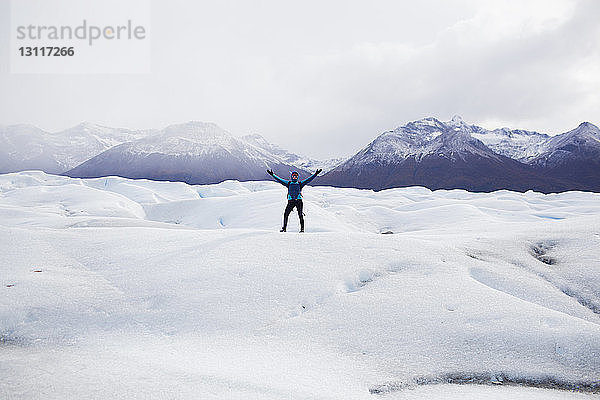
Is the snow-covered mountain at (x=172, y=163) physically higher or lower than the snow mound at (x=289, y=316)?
higher

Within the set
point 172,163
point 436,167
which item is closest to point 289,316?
point 436,167

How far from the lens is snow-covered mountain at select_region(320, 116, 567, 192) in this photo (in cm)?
12850

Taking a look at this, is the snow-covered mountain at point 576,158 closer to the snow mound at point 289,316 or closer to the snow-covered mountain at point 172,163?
the snow-covered mountain at point 172,163

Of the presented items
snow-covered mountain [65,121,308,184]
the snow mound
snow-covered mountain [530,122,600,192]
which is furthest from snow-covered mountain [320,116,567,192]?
the snow mound

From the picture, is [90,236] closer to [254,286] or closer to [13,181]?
[254,286]

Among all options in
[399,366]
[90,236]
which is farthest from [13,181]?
[399,366]

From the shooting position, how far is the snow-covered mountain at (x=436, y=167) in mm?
128500

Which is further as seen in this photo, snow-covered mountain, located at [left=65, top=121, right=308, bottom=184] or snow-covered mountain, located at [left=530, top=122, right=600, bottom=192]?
snow-covered mountain, located at [left=65, top=121, right=308, bottom=184]

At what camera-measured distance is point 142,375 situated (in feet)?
10.4

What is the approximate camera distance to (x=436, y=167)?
498 feet

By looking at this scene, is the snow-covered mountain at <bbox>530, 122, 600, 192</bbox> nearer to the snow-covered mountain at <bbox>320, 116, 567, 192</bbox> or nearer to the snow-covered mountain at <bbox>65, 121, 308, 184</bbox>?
the snow-covered mountain at <bbox>320, 116, 567, 192</bbox>

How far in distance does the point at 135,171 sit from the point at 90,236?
17067 centimetres

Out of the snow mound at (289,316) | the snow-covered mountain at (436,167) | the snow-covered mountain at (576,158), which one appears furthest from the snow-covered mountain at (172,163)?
the snow mound at (289,316)

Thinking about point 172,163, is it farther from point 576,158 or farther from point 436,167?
point 576,158
